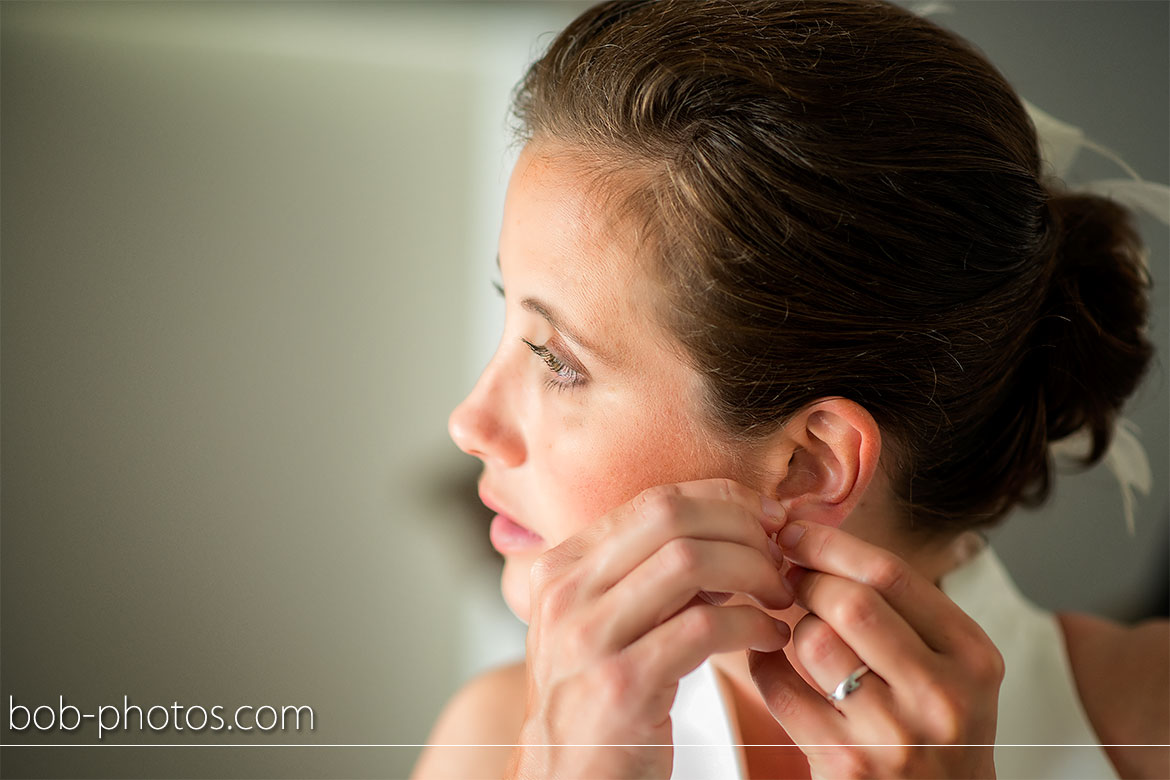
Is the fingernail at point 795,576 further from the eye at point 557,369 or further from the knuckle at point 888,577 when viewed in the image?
the eye at point 557,369

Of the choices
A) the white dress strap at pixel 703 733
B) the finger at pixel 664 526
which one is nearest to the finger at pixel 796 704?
the finger at pixel 664 526

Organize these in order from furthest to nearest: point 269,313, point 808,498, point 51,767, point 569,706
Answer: point 269,313 → point 51,767 → point 808,498 → point 569,706

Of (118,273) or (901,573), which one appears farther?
(118,273)

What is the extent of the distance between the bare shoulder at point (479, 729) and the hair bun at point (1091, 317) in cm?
68

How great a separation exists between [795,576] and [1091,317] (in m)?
0.46

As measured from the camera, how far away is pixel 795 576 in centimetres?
62

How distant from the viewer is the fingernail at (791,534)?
2.00 feet

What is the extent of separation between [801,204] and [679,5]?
0.24 meters

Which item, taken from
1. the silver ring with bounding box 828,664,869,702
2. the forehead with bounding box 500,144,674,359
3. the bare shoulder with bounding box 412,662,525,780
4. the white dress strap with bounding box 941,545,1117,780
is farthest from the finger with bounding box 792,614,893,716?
the bare shoulder with bounding box 412,662,525,780

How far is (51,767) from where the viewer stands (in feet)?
2.92

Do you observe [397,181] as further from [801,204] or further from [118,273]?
[801,204]

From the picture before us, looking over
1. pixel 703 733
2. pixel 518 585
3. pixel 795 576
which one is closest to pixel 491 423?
pixel 518 585

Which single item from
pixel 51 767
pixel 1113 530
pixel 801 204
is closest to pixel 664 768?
pixel 801 204

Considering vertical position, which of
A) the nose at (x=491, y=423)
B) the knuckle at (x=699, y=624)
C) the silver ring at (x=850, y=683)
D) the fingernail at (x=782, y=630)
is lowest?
the silver ring at (x=850, y=683)
